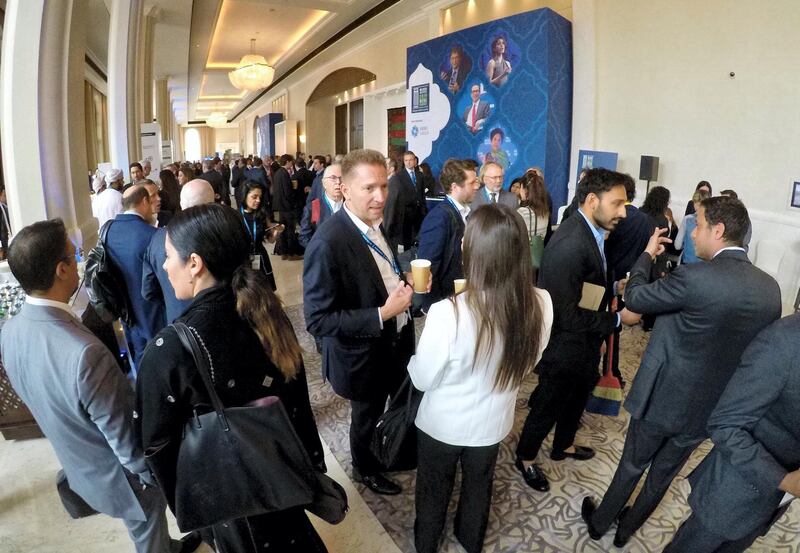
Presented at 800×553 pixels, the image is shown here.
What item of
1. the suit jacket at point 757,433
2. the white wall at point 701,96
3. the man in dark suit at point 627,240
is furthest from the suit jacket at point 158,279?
the white wall at point 701,96

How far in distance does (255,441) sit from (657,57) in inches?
287

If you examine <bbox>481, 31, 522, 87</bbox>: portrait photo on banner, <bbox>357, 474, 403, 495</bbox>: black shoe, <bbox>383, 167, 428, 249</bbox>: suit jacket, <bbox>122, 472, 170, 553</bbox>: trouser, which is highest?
<bbox>481, 31, 522, 87</bbox>: portrait photo on banner

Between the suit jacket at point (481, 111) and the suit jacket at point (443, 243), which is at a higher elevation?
the suit jacket at point (481, 111)

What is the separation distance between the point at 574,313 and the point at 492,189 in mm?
2124

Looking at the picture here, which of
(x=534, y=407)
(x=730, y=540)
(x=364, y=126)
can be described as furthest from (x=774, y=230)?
(x=364, y=126)

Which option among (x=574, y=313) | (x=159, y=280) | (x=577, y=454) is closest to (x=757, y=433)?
(x=574, y=313)

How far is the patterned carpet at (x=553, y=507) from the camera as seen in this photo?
2.09m

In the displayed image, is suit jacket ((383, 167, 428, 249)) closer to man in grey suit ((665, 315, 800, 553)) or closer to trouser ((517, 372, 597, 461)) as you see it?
trouser ((517, 372, 597, 461))

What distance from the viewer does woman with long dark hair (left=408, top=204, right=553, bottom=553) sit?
4.72 ft

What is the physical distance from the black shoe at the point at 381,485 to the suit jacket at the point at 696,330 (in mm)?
1201

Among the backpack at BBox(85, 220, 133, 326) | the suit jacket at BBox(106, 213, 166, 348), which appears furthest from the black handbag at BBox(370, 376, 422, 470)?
the backpack at BBox(85, 220, 133, 326)

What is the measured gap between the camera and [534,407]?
237cm

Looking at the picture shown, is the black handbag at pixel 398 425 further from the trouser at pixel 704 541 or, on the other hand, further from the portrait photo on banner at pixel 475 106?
the portrait photo on banner at pixel 475 106

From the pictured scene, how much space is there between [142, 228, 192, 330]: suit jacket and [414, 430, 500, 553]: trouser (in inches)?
53.2
